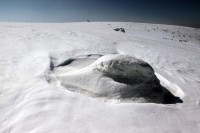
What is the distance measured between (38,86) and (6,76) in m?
0.93

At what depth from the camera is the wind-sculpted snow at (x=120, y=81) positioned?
432 centimetres

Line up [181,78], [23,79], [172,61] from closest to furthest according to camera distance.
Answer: [23,79] < [181,78] < [172,61]

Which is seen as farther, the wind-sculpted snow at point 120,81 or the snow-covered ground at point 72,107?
the wind-sculpted snow at point 120,81

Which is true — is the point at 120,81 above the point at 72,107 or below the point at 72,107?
above

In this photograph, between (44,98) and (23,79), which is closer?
(44,98)

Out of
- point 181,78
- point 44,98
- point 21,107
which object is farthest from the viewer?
point 181,78

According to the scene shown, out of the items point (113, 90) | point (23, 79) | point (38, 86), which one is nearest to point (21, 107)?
point (38, 86)

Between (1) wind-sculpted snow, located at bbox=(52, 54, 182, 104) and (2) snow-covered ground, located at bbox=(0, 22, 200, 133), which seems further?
(1) wind-sculpted snow, located at bbox=(52, 54, 182, 104)

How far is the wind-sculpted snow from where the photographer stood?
4.32 metres

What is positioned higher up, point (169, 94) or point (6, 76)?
point (6, 76)

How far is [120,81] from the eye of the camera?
456cm

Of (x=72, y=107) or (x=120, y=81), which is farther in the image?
(x=120, y=81)

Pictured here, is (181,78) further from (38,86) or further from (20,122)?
(20,122)

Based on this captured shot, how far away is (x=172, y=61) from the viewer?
7836 mm
